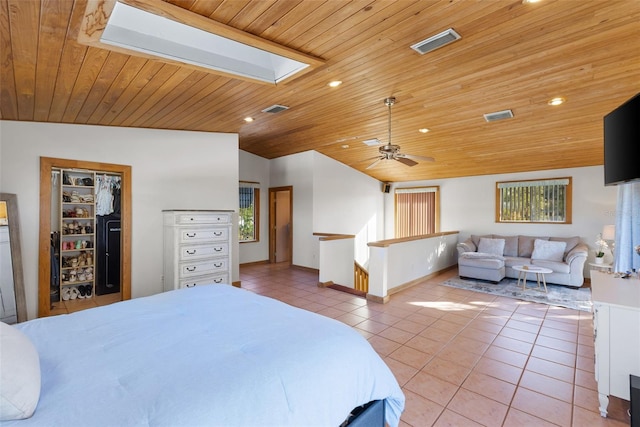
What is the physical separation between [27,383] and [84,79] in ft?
8.49

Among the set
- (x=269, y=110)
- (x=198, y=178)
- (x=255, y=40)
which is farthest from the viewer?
(x=198, y=178)

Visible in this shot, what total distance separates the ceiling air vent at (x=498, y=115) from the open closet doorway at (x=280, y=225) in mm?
4245

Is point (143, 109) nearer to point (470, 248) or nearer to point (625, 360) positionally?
point (625, 360)

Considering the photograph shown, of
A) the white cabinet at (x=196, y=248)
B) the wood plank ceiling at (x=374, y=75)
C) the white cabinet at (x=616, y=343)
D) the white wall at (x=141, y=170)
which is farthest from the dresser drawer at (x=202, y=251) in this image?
the white cabinet at (x=616, y=343)

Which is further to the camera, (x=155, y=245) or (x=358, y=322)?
(x=155, y=245)

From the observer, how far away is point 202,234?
14.0 feet

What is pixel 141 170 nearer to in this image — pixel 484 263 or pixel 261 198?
pixel 261 198

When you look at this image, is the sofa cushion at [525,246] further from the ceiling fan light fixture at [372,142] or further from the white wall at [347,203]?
the ceiling fan light fixture at [372,142]

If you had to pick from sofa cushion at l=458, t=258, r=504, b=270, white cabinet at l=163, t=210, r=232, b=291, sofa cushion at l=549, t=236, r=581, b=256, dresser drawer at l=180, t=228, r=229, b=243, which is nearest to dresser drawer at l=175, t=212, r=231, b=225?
white cabinet at l=163, t=210, r=232, b=291

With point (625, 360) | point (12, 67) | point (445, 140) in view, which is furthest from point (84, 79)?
point (445, 140)

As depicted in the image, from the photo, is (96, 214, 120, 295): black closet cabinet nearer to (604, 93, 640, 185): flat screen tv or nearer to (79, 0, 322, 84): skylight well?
(79, 0, 322, 84): skylight well

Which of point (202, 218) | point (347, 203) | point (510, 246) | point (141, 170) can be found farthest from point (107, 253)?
point (510, 246)

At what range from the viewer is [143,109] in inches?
139

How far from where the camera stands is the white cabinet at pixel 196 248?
4059mm
